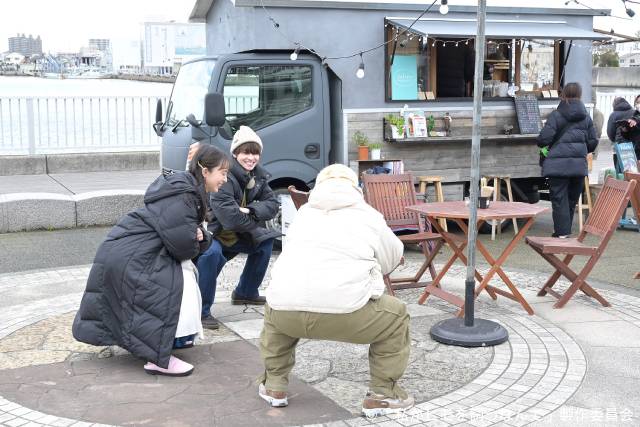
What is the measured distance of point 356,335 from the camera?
4094 mm

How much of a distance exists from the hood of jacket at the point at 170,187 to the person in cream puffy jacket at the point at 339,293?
902 millimetres

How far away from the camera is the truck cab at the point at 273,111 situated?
8672mm

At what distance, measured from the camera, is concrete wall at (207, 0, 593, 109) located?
8734 mm

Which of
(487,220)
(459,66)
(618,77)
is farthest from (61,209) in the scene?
(618,77)

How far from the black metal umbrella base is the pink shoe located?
68.2 inches

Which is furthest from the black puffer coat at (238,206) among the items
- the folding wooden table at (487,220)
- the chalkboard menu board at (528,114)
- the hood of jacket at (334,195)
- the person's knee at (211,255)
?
the chalkboard menu board at (528,114)

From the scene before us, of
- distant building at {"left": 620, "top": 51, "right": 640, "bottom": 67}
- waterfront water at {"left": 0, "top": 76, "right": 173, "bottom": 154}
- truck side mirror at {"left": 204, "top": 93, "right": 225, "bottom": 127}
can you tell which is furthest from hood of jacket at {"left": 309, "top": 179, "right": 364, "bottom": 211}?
distant building at {"left": 620, "top": 51, "right": 640, "bottom": 67}

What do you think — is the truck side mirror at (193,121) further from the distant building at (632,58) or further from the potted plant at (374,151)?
the distant building at (632,58)

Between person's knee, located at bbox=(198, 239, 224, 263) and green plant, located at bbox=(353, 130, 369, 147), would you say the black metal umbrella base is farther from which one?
green plant, located at bbox=(353, 130, 369, 147)

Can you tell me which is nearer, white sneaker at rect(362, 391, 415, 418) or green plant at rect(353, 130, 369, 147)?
white sneaker at rect(362, 391, 415, 418)

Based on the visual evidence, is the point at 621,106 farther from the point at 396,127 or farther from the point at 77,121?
the point at 77,121

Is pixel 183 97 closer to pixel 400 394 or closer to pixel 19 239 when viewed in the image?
pixel 19 239

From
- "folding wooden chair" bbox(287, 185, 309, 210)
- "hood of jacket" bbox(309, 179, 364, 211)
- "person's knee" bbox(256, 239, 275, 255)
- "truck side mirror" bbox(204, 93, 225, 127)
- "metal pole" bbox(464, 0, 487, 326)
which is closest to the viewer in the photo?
"hood of jacket" bbox(309, 179, 364, 211)

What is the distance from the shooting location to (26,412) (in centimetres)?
427
